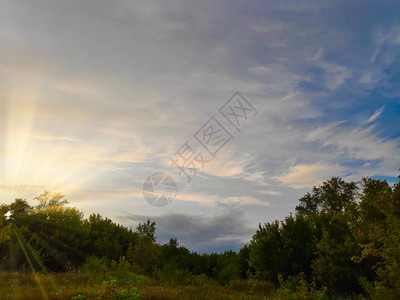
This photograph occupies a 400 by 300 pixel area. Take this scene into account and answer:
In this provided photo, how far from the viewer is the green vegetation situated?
1102 centimetres

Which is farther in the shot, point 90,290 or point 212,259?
point 212,259

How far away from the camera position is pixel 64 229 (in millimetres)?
27297

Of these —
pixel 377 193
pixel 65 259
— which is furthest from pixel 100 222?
pixel 377 193

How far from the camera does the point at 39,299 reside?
1055 cm

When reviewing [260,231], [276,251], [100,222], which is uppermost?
[100,222]

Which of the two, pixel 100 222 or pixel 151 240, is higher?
pixel 100 222

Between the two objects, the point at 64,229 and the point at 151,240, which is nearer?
the point at 151,240

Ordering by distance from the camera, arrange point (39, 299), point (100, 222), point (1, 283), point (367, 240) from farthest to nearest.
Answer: point (100, 222) < point (367, 240) < point (1, 283) < point (39, 299)

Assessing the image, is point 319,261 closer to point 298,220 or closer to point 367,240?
point 367,240

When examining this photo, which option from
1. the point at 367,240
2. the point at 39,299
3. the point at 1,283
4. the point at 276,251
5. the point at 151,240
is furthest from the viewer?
the point at 151,240

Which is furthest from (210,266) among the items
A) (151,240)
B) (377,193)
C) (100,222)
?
(377,193)

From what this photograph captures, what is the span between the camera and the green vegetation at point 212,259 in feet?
36.1

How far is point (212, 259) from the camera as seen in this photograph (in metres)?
27.7

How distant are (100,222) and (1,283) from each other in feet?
56.8
